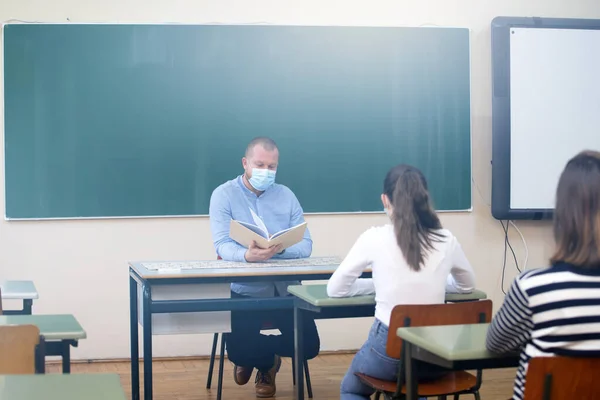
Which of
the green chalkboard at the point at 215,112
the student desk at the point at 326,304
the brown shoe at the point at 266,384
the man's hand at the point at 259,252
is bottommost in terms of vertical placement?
the brown shoe at the point at 266,384

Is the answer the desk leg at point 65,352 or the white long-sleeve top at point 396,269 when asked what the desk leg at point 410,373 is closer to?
the white long-sleeve top at point 396,269

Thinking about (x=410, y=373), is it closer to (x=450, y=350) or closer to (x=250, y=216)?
(x=450, y=350)

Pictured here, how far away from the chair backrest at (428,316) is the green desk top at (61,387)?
114 centimetres

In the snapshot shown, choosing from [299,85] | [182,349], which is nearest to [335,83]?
[299,85]

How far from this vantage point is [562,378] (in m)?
1.87

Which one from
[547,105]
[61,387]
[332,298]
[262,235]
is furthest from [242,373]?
[547,105]

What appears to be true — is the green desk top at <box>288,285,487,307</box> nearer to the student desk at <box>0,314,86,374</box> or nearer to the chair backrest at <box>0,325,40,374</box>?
the student desk at <box>0,314,86,374</box>

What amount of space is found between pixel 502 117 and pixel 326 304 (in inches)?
117

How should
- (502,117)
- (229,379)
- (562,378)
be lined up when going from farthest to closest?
1. (502,117)
2. (229,379)
3. (562,378)

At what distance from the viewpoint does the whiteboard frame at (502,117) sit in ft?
18.1

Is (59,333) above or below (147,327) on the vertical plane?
above

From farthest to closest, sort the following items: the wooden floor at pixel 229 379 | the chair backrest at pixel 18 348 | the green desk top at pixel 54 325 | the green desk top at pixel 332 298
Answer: the wooden floor at pixel 229 379, the green desk top at pixel 332 298, the green desk top at pixel 54 325, the chair backrest at pixel 18 348

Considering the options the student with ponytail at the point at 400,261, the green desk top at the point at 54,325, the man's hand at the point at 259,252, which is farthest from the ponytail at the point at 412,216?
the green desk top at the point at 54,325

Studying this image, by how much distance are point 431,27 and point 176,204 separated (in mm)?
2177
